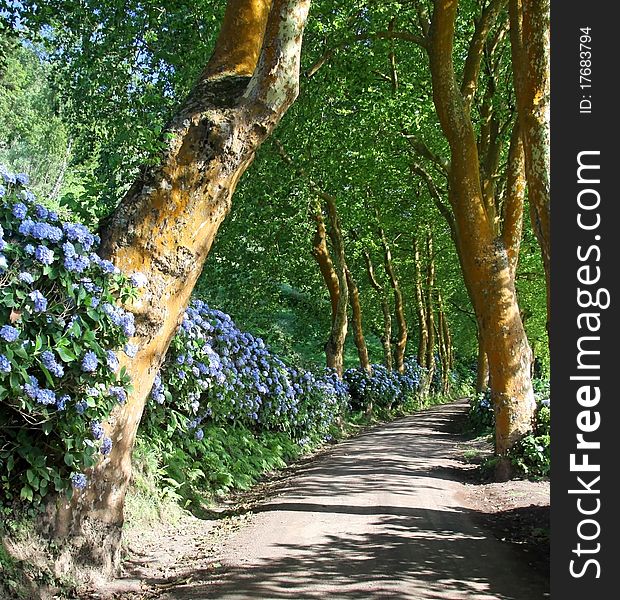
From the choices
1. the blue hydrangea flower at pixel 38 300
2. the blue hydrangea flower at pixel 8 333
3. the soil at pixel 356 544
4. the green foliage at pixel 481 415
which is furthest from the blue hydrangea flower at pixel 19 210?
the green foliage at pixel 481 415

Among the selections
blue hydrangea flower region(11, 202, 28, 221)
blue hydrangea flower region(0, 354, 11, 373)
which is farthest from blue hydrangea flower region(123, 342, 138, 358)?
blue hydrangea flower region(11, 202, 28, 221)

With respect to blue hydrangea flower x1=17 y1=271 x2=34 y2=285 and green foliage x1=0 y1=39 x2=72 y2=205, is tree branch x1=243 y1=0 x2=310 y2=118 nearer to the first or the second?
blue hydrangea flower x1=17 y1=271 x2=34 y2=285

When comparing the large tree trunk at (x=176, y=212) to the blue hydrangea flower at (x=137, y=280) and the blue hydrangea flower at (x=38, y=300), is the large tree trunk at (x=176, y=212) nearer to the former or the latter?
the blue hydrangea flower at (x=137, y=280)

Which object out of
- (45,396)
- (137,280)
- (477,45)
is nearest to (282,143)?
(477,45)

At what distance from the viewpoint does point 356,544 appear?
21.0 feet

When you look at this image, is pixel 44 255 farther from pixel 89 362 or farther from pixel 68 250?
pixel 89 362

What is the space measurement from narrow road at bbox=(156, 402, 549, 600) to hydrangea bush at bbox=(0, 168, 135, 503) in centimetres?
144

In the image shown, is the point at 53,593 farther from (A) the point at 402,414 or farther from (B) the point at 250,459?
(A) the point at 402,414

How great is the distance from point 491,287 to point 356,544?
5326 millimetres

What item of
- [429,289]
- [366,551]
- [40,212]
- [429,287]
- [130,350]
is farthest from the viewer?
[429,289]

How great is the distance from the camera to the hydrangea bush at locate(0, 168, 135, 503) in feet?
15.1

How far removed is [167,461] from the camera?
8086mm

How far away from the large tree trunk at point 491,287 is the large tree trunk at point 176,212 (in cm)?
507

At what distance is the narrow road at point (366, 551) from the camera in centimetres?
520
